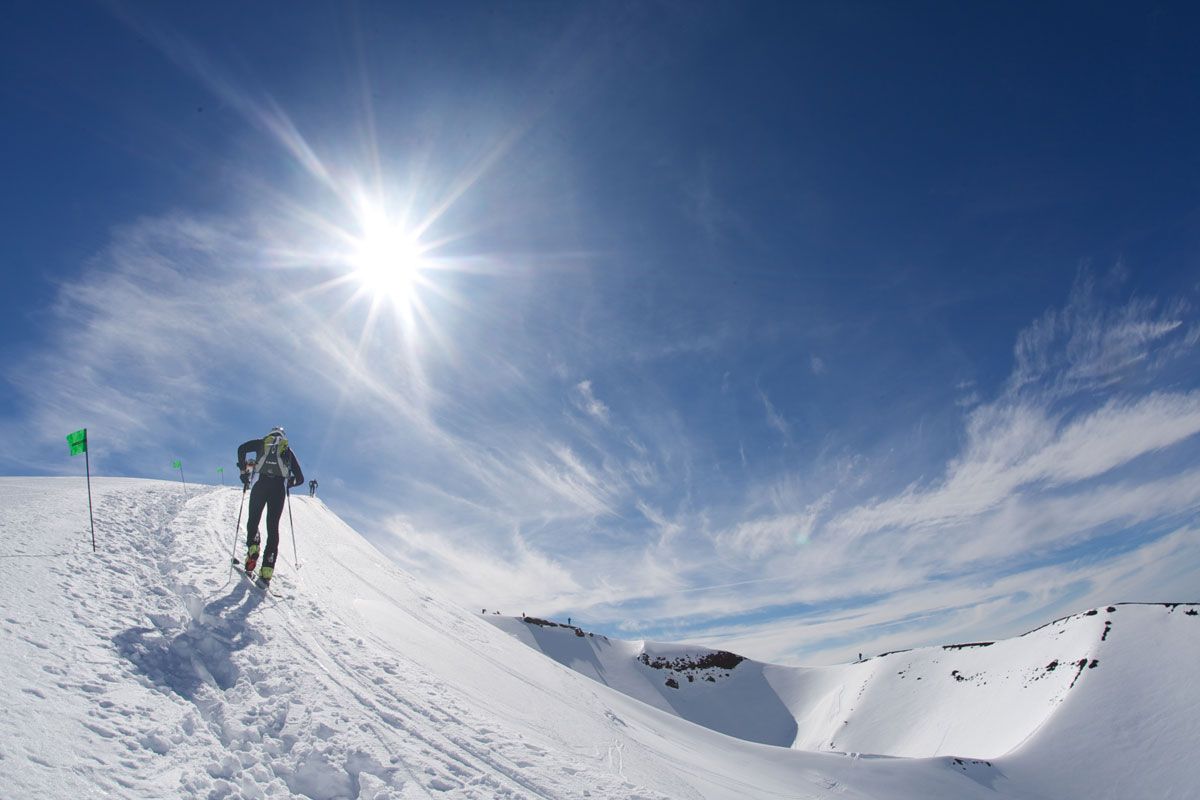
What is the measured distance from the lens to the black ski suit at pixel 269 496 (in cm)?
914

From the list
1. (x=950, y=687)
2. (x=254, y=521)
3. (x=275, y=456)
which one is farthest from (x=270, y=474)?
(x=950, y=687)

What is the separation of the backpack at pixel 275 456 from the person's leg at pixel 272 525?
0.22m

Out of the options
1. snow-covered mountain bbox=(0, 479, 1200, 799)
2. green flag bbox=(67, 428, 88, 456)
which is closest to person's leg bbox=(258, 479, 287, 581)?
snow-covered mountain bbox=(0, 479, 1200, 799)

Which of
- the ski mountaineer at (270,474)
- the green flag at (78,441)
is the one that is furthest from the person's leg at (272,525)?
the green flag at (78,441)

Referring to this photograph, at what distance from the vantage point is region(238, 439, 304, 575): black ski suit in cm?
914

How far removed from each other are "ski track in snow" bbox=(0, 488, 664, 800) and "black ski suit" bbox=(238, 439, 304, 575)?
3.13ft

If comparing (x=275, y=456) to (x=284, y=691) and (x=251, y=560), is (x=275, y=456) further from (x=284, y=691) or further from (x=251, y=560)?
(x=284, y=691)

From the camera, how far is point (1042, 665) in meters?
38.7

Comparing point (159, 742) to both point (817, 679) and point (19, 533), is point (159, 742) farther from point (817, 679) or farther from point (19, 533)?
point (817, 679)

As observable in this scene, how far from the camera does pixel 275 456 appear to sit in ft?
33.7

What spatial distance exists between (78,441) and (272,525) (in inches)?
170

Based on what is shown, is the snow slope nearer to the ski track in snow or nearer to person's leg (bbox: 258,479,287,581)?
the ski track in snow

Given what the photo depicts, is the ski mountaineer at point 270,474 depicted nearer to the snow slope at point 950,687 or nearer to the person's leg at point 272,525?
the person's leg at point 272,525

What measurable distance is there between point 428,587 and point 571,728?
814cm
